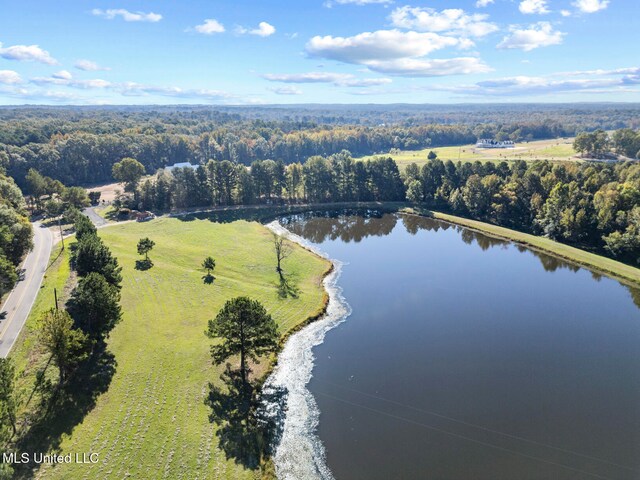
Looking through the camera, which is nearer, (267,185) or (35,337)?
(35,337)

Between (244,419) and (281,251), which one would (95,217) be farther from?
(244,419)

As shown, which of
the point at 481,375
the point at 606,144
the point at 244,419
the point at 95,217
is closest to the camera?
the point at 244,419

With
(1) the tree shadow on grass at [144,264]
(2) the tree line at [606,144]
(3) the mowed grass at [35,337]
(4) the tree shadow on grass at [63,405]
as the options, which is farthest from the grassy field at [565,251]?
(2) the tree line at [606,144]

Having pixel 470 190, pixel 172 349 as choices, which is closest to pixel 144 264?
pixel 172 349

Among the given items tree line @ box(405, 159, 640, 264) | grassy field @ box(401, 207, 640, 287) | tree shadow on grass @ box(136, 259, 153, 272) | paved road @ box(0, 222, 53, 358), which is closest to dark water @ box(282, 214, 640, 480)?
grassy field @ box(401, 207, 640, 287)

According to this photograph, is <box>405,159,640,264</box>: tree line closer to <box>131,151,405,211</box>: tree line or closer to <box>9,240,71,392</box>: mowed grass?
<box>131,151,405,211</box>: tree line

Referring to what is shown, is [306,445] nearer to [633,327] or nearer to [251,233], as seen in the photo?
[633,327]

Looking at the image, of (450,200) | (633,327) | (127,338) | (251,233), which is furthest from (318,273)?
(450,200)
